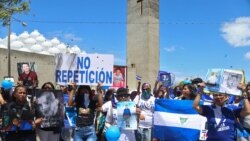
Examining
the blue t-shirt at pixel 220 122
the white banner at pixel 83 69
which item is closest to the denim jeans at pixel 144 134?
the white banner at pixel 83 69

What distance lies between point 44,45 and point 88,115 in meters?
40.2

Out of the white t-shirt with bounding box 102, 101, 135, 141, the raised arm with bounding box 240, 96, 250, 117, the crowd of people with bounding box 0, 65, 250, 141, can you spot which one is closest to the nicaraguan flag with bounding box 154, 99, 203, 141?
the crowd of people with bounding box 0, 65, 250, 141

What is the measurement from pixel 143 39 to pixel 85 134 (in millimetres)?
35928

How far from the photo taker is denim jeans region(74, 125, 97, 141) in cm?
738

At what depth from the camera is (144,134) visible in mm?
9008

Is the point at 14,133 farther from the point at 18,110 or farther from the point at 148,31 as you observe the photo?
the point at 148,31

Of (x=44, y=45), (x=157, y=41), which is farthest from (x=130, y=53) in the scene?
(x=44, y=45)

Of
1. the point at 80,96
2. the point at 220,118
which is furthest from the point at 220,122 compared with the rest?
the point at 80,96

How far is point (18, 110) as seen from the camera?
21.0 feet

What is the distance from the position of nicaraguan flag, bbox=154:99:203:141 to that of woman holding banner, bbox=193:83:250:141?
2.18 feet

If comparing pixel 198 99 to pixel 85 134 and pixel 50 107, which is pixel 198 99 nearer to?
pixel 85 134

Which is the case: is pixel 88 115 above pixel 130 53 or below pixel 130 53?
below

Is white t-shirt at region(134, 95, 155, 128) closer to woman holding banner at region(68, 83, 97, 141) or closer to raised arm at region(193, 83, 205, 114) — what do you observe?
woman holding banner at region(68, 83, 97, 141)

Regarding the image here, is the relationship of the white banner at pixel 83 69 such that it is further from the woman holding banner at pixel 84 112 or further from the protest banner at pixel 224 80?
the protest banner at pixel 224 80
